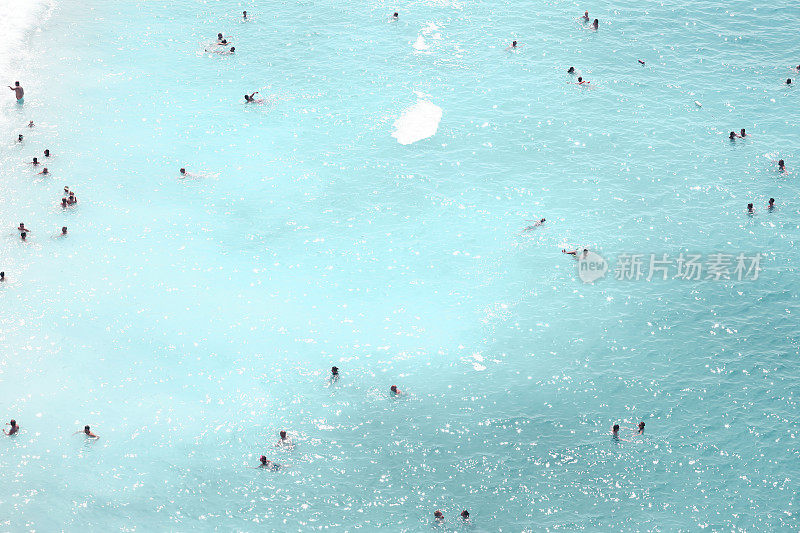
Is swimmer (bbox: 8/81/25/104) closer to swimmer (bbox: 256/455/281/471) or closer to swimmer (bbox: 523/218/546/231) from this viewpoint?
swimmer (bbox: 256/455/281/471)

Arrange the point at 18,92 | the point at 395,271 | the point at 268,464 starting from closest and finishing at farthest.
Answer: the point at 268,464 < the point at 395,271 < the point at 18,92

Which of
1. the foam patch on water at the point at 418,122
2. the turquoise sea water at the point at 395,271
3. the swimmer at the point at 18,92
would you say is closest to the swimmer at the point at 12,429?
the turquoise sea water at the point at 395,271

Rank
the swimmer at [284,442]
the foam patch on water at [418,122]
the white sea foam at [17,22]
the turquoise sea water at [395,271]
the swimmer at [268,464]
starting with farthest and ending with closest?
the white sea foam at [17,22]
the foam patch on water at [418,122]
the swimmer at [284,442]
the swimmer at [268,464]
the turquoise sea water at [395,271]

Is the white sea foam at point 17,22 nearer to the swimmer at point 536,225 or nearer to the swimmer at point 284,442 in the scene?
the swimmer at point 284,442

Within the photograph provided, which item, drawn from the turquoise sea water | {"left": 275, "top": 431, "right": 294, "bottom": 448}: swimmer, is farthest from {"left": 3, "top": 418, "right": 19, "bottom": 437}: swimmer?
{"left": 275, "top": 431, "right": 294, "bottom": 448}: swimmer

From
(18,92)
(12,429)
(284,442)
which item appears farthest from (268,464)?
(18,92)

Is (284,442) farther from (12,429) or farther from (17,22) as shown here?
(17,22)
